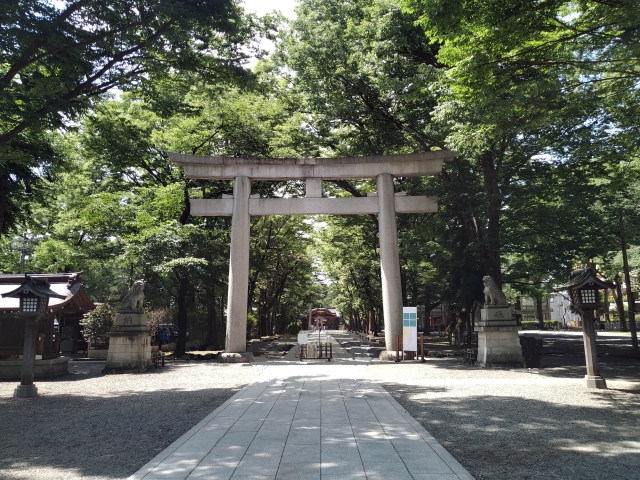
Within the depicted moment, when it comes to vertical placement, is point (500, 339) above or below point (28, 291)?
below

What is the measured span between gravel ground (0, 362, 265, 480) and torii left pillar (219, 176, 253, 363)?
2.91 m

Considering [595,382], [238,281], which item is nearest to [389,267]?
[238,281]

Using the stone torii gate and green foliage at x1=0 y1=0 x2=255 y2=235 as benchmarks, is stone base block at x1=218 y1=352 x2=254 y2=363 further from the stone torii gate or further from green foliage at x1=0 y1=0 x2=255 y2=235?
green foliage at x1=0 y1=0 x2=255 y2=235

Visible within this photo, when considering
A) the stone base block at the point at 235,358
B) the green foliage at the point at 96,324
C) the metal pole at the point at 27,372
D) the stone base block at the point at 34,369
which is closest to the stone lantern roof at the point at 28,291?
the metal pole at the point at 27,372

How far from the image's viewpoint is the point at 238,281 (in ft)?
55.7

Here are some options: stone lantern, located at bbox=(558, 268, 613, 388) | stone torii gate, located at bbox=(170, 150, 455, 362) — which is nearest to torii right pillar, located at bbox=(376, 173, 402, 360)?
stone torii gate, located at bbox=(170, 150, 455, 362)

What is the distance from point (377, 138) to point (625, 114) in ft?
34.4

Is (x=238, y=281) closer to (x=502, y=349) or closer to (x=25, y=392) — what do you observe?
(x=25, y=392)

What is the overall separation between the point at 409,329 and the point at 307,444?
9.92 m

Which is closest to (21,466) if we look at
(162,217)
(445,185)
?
(162,217)

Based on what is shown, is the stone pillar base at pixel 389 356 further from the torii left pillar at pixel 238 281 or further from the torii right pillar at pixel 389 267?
the torii left pillar at pixel 238 281

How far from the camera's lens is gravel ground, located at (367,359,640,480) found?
201 inches

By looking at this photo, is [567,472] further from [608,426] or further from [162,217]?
[162,217]

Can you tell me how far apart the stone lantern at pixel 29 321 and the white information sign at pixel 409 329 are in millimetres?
10283
